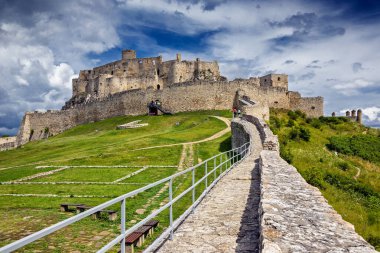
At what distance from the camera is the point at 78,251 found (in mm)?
7305

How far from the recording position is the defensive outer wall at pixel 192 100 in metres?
56.0

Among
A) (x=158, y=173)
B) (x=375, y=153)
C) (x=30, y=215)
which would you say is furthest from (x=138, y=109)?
(x=30, y=215)

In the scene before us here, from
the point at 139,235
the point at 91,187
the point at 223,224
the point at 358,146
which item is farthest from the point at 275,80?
the point at 139,235

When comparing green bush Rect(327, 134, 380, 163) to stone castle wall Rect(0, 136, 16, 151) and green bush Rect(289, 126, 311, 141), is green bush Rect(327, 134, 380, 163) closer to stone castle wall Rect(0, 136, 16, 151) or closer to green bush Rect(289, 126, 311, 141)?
green bush Rect(289, 126, 311, 141)

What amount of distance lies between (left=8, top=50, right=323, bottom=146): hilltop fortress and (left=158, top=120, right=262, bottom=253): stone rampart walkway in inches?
1487

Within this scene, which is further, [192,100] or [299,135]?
[192,100]

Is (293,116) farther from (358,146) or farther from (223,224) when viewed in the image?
(223,224)

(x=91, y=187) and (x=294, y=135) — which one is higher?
(x=294, y=135)

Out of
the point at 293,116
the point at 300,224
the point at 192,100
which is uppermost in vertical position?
the point at 192,100

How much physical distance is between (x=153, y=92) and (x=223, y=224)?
173ft

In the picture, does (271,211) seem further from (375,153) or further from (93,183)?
(375,153)

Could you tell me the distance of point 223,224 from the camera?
800 centimetres

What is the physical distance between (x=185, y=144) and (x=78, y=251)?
2273cm

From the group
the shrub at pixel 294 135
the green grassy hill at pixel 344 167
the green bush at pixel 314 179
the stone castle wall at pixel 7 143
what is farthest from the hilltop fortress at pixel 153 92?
the green bush at pixel 314 179
